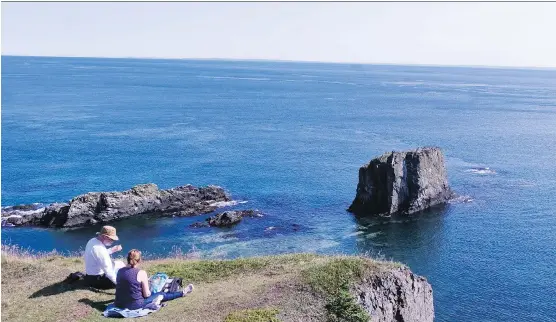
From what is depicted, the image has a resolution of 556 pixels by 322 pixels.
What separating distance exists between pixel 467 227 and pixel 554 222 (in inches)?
472

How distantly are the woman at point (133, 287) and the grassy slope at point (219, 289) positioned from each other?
69 cm

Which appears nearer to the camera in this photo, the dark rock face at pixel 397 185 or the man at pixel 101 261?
the man at pixel 101 261

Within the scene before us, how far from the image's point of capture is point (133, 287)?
20734 millimetres

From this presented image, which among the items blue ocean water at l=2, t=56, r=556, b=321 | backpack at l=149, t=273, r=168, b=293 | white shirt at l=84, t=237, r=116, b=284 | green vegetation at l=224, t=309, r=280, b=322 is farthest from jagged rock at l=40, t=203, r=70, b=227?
green vegetation at l=224, t=309, r=280, b=322

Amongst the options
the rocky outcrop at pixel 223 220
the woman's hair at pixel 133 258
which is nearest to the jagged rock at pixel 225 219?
the rocky outcrop at pixel 223 220

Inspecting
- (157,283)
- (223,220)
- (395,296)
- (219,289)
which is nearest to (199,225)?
(223,220)

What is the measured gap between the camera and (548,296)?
51062 millimetres

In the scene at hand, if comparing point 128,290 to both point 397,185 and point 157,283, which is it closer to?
point 157,283

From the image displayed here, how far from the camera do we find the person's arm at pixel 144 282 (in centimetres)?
2061

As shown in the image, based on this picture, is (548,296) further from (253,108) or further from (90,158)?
(253,108)

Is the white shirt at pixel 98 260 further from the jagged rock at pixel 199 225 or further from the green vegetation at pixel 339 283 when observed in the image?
the jagged rock at pixel 199 225

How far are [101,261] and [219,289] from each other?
209 inches

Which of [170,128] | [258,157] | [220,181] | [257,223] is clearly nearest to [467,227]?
[257,223]

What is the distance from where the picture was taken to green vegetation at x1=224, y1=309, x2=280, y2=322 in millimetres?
21406
